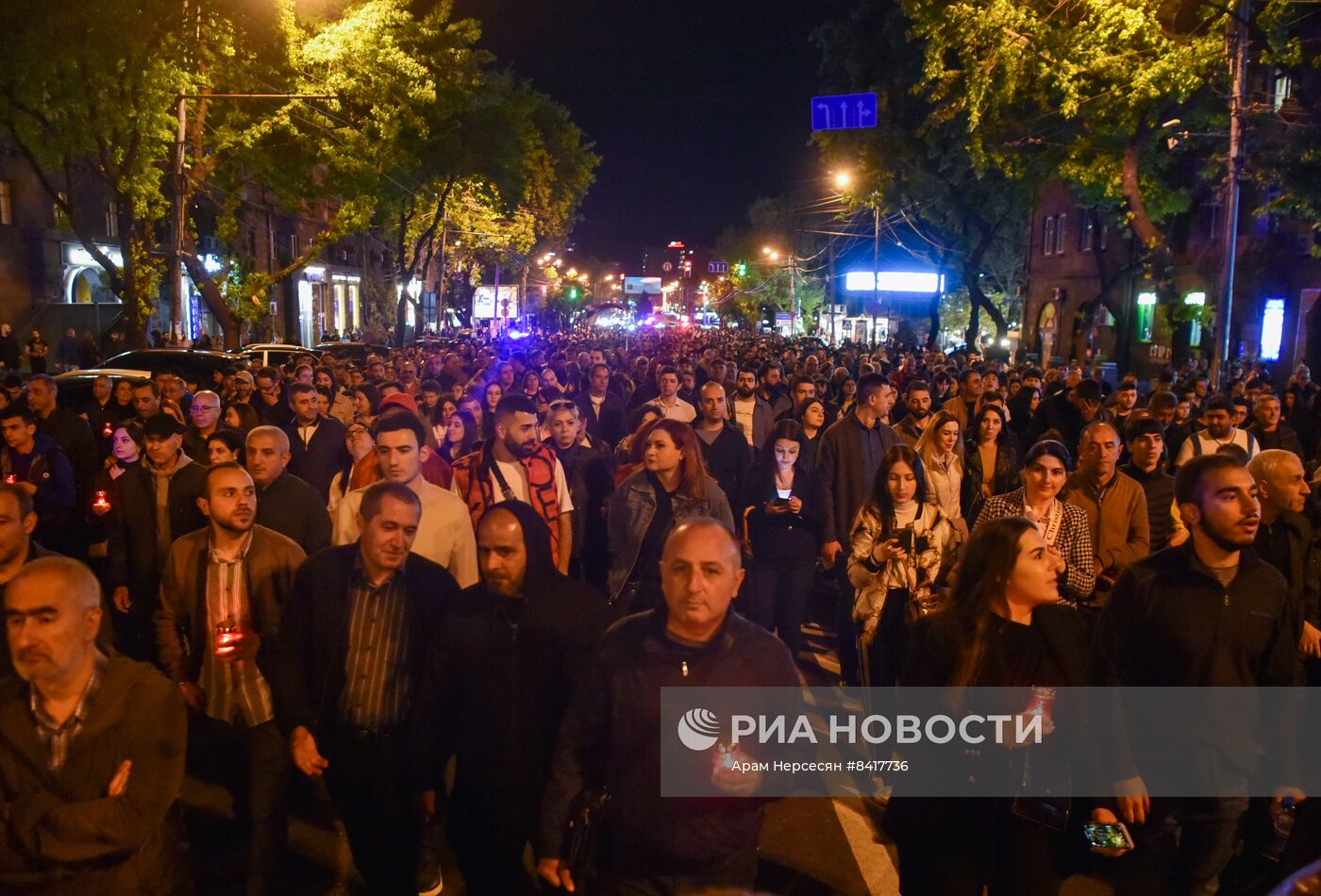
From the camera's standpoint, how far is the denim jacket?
572 centimetres

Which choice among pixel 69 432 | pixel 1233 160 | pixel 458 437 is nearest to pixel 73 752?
pixel 458 437

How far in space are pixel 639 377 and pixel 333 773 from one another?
12547 millimetres

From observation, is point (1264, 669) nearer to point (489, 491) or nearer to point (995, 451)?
point (489, 491)

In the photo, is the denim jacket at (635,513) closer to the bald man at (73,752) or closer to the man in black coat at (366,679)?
the man in black coat at (366,679)

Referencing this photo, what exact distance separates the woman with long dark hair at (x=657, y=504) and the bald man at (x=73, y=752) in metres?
2.84

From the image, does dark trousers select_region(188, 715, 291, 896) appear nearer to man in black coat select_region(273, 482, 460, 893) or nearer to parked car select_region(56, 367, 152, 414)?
man in black coat select_region(273, 482, 460, 893)

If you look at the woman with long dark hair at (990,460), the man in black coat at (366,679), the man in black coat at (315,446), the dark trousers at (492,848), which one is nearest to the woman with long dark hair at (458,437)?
the man in black coat at (315,446)

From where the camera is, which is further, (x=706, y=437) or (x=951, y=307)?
(x=951, y=307)

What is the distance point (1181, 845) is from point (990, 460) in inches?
190

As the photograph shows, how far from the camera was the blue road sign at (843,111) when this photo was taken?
79.0ft

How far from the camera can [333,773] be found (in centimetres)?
400

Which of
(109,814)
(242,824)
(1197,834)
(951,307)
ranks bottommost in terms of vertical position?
(242,824)

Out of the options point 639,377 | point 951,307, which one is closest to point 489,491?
point 639,377

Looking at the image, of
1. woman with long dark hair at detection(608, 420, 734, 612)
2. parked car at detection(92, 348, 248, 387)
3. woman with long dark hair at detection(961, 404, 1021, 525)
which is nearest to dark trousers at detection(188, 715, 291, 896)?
woman with long dark hair at detection(608, 420, 734, 612)
